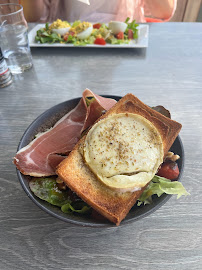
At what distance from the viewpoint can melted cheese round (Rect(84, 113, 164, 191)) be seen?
0.62 m

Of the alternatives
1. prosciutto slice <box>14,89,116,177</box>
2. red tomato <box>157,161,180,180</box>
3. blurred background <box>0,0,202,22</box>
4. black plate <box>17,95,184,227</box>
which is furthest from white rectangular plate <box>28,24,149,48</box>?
blurred background <box>0,0,202,22</box>

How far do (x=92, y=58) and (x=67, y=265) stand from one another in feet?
4.36

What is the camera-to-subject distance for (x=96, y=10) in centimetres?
249

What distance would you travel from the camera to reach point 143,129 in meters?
0.72

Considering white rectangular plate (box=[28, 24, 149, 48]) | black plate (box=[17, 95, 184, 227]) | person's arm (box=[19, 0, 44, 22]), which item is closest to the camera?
black plate (box=[17, 95, 184, 227])

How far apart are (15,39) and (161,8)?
1780mm

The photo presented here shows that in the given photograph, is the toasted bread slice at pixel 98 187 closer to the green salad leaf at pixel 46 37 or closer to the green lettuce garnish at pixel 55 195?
the green lettuce garnish at pixel 55 195

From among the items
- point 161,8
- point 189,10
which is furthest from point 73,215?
point 189,10

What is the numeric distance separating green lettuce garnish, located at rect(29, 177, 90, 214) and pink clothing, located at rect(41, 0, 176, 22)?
Answer: 2.20 meters

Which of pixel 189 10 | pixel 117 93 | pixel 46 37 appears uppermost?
pixel 189 10

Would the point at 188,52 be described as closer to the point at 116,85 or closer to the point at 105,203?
the point at 116,85

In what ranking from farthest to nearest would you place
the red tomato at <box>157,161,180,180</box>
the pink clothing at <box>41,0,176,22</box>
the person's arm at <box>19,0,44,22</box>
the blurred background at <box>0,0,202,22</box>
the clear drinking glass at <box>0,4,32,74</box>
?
the blurred background at <box>0,0,202,22</box> < the pink clothing at <box>41,0,176,22</box> < the person's arm at <box>19,0,44,22</box> < the clear drinking glass at <box>0,4,32,74</box> < the red tomato at <box>157,161,180,180</box>

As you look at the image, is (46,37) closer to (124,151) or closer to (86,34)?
(86,34)

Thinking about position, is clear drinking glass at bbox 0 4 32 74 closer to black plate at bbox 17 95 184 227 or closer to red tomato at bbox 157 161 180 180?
black plate at bbox 17 95 184 227
